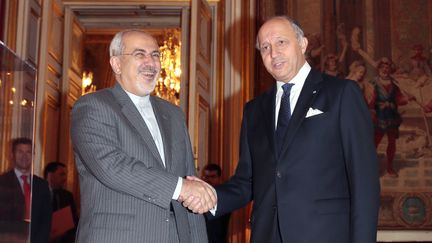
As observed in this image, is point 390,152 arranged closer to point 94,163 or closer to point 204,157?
point 204,157

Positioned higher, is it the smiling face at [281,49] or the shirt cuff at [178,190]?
the smiling face at [281,49]

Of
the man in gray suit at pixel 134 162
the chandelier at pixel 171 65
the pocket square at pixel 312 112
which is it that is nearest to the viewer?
the man in gray suit at pixel 134 162

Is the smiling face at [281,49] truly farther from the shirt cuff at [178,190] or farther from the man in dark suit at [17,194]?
the man in dark suit at [17,194]

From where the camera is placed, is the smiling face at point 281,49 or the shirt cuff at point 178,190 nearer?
the shirt cuff at point 178,190

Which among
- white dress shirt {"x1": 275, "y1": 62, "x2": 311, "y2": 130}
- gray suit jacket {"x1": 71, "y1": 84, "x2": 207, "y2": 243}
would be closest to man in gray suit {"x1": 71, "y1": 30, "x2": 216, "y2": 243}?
gray suit jacket {"x1": 71, "y1": 84, "x2": 207, "y2": 243}

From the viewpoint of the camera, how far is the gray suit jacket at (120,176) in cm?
327

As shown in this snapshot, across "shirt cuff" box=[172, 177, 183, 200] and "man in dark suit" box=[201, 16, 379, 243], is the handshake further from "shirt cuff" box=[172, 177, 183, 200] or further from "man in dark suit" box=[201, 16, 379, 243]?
"man in dark suit" box=[201, 16, 379, 243]

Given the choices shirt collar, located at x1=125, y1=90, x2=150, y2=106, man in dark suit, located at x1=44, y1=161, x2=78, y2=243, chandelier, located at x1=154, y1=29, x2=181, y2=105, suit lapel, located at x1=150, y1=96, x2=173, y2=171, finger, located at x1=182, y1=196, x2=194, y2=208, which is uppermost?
chandelier, located at x1=154, y1=29, x2=181, y2=105

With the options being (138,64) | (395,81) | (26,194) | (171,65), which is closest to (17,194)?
(26,194)

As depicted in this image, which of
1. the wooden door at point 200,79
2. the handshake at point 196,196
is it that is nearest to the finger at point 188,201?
the handshake at point 196,196

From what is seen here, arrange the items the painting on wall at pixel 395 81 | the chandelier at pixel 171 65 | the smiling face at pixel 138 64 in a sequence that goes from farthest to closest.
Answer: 1. the chandelier at pixel 171 65
2. the painting on wall at pixel 395 81
3. the smiling face at pixel 138 64

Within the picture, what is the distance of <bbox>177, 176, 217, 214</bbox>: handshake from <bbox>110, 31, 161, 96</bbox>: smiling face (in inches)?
22.6

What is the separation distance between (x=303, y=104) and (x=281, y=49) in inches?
13.1

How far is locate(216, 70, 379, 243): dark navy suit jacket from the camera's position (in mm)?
3182
